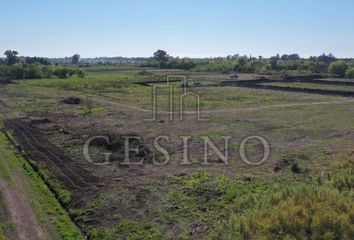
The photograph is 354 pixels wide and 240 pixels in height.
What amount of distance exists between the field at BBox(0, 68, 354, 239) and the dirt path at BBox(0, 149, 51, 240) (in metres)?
1.19

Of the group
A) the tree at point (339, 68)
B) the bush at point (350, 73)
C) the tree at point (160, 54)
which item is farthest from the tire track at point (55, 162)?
the tree at point (160, 54)

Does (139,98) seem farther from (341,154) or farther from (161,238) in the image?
(161,238)

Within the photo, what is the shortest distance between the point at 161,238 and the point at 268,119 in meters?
23.2

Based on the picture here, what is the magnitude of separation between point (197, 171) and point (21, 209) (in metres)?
8.18

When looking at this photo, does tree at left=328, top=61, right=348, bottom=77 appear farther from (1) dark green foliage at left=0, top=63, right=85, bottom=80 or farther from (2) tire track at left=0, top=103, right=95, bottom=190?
(2) tire track at left=0, top=103, right=95, bottom=190

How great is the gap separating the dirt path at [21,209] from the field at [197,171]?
1.19 meters

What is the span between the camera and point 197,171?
1981 cm

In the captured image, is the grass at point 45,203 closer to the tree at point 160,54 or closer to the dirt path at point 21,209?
the dirt path at point 21,209

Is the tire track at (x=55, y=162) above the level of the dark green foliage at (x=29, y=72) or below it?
below

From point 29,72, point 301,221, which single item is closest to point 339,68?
point 29,72

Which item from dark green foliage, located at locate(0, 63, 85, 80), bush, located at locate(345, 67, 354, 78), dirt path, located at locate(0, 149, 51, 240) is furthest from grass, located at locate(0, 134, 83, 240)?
bush, located at locate(345, 67, 354, 78)

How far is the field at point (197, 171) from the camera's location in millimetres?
13219

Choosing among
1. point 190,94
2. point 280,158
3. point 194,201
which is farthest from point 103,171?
point 190,94

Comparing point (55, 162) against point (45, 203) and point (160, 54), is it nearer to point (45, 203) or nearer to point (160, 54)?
point (45, 203)
